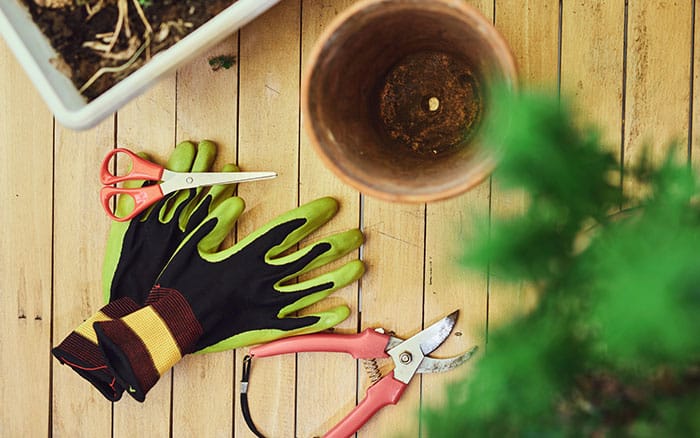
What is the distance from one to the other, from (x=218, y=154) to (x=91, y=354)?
0.89 ft

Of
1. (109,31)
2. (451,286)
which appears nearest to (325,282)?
(451,286)

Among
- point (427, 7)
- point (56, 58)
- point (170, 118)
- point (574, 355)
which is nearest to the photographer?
point (574, 355)

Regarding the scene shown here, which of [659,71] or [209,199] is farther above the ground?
[659,71]

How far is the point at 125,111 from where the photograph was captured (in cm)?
83

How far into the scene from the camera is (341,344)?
0.78 metres

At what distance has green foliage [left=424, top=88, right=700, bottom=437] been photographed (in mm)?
342

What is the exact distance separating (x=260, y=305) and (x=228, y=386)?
0.11 metres

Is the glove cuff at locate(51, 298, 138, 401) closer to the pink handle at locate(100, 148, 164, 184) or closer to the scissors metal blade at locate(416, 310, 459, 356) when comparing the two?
the pink handle at locate(100, 148, 164, 184)

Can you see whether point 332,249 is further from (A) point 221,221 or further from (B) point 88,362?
(B) point 88,362

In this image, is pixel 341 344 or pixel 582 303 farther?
pixel 341 344

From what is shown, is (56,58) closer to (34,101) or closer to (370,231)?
(34,101)

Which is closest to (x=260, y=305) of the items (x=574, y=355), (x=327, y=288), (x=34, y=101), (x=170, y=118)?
Answer: (x=327, y=288)

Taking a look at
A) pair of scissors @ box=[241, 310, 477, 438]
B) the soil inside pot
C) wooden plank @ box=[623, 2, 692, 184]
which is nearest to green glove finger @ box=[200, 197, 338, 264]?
pair of scissors @ box=[241, 310, 477, 438]

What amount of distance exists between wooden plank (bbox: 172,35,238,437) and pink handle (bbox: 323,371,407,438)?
0.14 m
